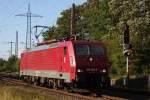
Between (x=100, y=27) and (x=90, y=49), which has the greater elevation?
(x=100, y=27)

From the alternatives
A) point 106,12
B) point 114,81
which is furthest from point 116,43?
point 106,12

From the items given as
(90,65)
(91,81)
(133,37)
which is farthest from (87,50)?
(133,37)

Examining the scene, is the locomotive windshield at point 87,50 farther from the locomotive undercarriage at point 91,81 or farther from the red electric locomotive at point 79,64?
the locomotive undercarriage at point 91,81

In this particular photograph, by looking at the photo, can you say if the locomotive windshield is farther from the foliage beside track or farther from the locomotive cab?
the foliage beside track

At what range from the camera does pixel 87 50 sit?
2761 centimetres

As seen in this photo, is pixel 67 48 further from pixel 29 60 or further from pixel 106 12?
pixel 106 12

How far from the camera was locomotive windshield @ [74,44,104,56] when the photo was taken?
27.5 meters

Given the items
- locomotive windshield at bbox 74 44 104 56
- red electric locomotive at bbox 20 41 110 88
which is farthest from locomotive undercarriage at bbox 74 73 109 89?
locomotive windshield at bbox 74 44 104 56

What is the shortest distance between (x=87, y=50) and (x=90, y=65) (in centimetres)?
105

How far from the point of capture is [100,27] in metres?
63.5

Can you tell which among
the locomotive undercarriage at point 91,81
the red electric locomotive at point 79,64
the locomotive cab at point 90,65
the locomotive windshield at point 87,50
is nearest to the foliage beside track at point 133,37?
the red electric locomotive at point 79,64

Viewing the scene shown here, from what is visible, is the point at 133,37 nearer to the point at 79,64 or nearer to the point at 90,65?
the point at 90,65

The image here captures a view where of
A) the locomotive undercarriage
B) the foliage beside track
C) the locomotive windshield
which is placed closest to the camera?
the locomotive undercarriage

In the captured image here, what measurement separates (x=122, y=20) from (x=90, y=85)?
19.5m
